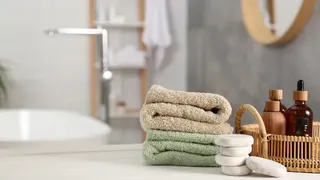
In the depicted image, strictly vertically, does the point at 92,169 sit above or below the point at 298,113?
below

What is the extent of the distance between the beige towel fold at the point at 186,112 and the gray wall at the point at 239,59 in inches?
12.1

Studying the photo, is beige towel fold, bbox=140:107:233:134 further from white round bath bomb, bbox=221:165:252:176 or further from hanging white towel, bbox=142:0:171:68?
hanging white towel, bbox=142:0:171:68

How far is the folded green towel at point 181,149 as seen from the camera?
42.2 inches

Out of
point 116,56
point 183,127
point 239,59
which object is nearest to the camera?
point 183,127

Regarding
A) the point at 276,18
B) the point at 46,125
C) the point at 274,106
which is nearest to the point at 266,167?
the point at 274,106

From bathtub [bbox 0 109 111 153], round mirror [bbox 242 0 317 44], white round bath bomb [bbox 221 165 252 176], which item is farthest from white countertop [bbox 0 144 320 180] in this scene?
round mirror [bbox 242 0 317 44]

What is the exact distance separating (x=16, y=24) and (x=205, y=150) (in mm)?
1215

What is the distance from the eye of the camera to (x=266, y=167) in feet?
3.18

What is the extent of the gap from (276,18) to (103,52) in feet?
2.42

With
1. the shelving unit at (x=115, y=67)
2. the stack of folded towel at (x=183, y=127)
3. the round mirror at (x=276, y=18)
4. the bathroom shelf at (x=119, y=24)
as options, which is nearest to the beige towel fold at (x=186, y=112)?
the stack of folded towel at (x=183, y=127)

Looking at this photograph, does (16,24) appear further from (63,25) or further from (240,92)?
(240,92)

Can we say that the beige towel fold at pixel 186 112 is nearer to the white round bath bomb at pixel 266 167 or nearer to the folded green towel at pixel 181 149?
the folded green towel at pixel 181 149

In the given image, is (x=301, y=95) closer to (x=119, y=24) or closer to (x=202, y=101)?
(x=202, y=101)

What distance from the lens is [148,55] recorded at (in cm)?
218
